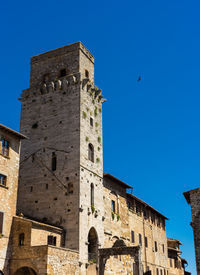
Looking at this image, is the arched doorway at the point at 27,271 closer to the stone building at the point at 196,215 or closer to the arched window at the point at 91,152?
the stone building at the point at 196,215

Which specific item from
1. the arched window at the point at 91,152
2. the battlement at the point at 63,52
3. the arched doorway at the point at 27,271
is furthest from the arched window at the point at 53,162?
the battlement at the point at 63,52

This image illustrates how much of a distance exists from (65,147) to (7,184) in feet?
29.0

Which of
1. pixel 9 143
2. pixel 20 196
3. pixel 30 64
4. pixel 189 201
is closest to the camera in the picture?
pixel 9 143

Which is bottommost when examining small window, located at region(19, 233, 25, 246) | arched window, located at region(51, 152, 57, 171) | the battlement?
small window, located at region(19, 233, 25, 246)

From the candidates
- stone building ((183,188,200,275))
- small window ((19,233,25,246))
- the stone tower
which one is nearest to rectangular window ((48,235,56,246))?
the stone tower

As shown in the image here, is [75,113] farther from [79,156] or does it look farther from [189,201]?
[189,201]

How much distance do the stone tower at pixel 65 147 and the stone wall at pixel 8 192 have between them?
239 inches

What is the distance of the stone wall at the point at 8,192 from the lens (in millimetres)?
27469

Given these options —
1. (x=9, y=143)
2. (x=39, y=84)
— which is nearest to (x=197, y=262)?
(x=9, y=143)

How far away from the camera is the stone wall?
1081 inches

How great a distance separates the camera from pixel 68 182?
3472cm

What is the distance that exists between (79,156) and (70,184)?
106 inches

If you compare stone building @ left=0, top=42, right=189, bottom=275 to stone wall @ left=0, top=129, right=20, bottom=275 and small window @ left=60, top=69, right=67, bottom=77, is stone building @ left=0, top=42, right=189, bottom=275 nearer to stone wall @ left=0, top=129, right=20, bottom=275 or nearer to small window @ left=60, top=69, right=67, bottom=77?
small window @ left=60, top=69, right=67, bottom=77

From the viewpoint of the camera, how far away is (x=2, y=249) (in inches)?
1075
